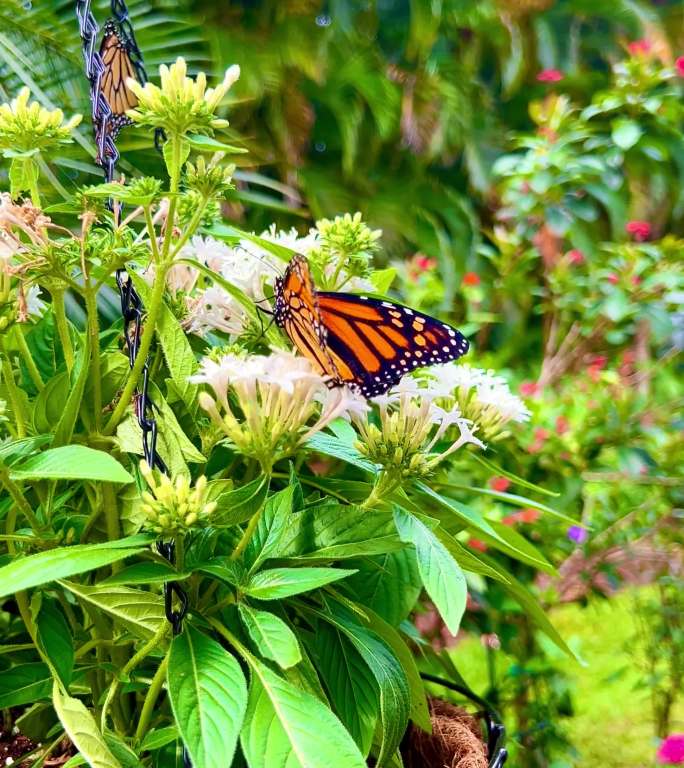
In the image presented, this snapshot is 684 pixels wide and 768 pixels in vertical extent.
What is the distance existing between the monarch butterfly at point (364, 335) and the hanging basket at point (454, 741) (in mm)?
333

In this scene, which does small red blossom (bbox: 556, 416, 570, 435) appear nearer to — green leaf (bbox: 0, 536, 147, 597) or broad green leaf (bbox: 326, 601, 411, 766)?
broad green leaf (bbox: 326, 601, 411, 766)

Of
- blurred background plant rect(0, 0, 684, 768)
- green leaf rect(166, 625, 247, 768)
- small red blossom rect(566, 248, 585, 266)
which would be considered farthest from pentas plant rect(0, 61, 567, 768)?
small red blossom rect(566, 248, 585, 266)

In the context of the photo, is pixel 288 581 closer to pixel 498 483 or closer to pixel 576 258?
pixel 498 483

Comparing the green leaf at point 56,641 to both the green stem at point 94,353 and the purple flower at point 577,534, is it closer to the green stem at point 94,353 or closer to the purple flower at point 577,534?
the green stem at point 94,353

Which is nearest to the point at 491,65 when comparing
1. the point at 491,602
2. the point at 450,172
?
the point at 450,172

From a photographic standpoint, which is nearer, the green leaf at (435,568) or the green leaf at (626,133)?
the green leaf at (435,568)

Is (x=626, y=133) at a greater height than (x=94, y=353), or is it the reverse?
(x=626, y=133)

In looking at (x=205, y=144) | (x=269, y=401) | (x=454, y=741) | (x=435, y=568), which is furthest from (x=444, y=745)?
(x=205, y=144)

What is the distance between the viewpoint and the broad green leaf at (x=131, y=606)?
0.51 m

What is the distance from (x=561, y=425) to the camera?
1470mm

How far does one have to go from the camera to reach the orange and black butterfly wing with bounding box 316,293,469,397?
20.8 inches

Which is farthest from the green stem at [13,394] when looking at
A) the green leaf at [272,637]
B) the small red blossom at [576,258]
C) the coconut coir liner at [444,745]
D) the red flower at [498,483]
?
the small red blossom at [576,258]

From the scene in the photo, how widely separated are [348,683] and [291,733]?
134 mm

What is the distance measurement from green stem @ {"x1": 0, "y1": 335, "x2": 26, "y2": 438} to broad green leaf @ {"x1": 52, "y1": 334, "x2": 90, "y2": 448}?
4 cm
